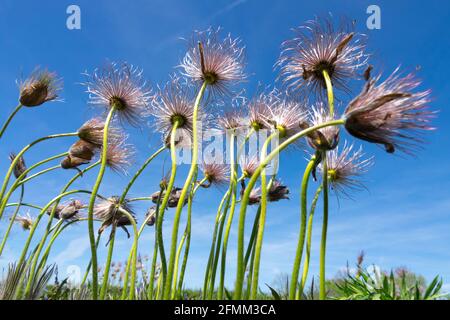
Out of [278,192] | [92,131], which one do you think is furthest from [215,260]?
[92,131]

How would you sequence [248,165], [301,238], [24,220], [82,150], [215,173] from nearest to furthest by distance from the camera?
[301,238] → [248,165] → [82,150] → [215,173] → [24,220]

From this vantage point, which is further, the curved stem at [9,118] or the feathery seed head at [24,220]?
the feathery seed head at [24,220]

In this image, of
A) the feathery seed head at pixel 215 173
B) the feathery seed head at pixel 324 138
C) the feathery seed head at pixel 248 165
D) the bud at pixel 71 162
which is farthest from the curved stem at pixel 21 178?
the feathery seed head at pixel 324 138

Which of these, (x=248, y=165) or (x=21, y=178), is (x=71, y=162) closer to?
(x=21, y=178)

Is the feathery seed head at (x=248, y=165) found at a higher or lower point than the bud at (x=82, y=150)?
lower

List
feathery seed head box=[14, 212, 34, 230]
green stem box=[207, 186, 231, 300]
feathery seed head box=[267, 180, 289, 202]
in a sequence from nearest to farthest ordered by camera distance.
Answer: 1. green stem box=[207, 186, 231, 300]
2. feathery seed head box=[267, 180, 289, 202]
3. feathery seed head box=[14, 212, 34, 230]

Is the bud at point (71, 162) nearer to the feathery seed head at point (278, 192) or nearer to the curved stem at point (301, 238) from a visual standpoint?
the feathery seed head at point (278, 192)

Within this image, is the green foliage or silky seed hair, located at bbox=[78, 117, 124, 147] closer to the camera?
the green foliage

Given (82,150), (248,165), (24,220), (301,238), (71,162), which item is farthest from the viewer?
(24,220)

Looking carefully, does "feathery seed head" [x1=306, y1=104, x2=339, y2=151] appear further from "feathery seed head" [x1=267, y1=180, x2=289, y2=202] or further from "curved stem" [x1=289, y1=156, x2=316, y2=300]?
"feathery seed head" [x1=267, y1=180, x2=289, y2=202]

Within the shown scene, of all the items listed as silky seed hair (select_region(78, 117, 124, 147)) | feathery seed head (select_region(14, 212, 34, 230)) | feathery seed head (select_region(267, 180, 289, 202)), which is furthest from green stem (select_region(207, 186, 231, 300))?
feathery seed head (select_region(14, 212, 34, 230))
